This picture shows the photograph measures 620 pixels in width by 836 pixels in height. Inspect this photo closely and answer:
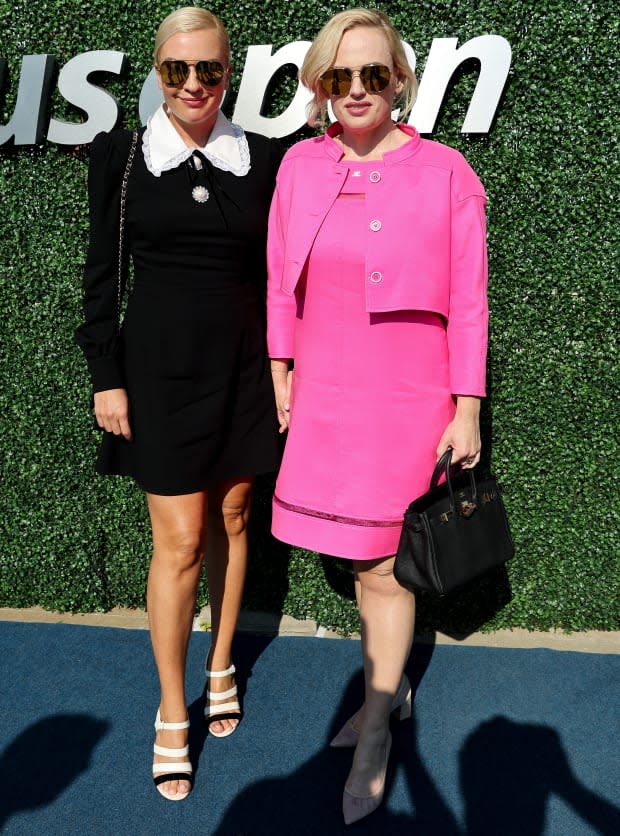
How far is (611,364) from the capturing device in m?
3.36

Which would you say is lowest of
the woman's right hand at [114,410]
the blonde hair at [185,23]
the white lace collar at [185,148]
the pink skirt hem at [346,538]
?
the pink skirt hem at [346,538]

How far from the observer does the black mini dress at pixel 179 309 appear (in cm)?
255

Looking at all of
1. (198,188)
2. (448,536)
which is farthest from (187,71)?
(448,536)

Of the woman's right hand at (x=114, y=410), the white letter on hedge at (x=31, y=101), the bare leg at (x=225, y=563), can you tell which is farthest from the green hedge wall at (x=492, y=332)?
the woman's right hand at (x=114, y=410)

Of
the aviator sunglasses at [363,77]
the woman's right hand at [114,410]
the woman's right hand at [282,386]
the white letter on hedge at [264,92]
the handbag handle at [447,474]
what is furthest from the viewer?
the white letter on hedge at [264,92]

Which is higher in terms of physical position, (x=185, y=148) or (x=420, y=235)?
(x=185, y=148)

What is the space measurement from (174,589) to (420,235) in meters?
1.46

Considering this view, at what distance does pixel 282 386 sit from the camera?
2771mm

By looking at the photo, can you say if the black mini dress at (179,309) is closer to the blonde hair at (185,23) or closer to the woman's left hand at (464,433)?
the blonde hair at (185,23)

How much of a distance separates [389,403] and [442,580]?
58cm

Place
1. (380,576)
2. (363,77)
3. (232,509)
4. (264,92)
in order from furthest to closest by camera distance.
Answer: (264,92)
(232,509)
(380,576)
(363,77)

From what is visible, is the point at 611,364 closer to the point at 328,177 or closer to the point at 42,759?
the point at 328,177

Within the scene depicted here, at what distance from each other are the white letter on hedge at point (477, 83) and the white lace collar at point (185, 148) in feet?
2.83

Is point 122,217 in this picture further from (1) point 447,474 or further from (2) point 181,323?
(1) point 447,474
